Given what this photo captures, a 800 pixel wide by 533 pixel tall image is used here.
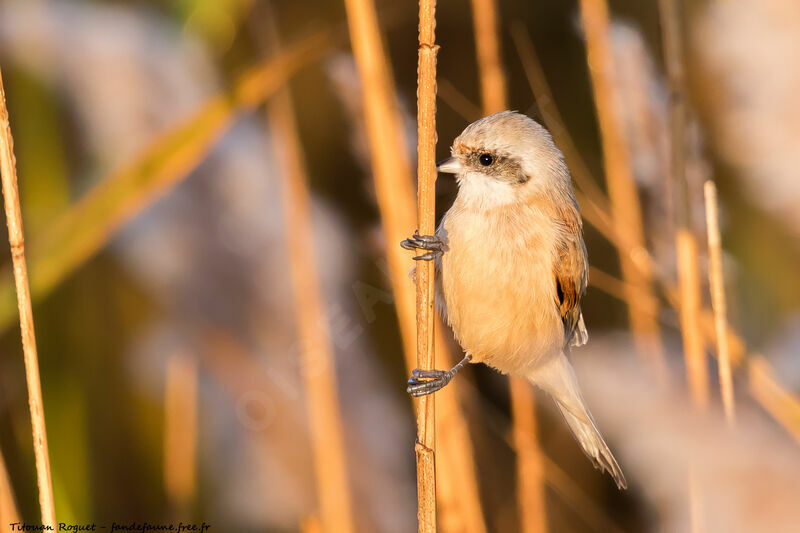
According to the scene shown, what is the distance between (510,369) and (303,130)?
1131 mm

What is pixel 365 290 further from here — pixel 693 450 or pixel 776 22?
pixel 776 22

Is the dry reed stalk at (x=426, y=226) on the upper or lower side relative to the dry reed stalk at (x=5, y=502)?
upper

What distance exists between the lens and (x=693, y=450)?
132 cm

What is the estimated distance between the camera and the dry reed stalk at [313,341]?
1721mm

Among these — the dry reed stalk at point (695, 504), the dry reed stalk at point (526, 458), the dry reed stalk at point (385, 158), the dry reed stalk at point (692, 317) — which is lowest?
the dry reed stalk at point (695, 504)

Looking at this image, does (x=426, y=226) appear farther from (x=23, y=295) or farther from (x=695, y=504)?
(x=695, y=504)

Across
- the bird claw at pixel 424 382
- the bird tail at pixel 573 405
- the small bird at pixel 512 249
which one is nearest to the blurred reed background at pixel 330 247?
the bird tail at pixel 573 405

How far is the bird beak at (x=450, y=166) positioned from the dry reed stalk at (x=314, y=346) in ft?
2.12

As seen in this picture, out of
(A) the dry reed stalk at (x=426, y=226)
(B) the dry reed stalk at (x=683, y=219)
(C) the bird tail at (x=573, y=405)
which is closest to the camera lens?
(A) the dry reed stalk at (x=426, y=226)

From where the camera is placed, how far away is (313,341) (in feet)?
5.83

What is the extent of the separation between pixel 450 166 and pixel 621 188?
783 mm

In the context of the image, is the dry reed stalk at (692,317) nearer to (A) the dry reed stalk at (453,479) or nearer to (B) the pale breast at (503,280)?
(B) the pale breast at (503,280)

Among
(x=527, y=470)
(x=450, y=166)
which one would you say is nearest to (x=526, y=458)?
(x=527, y=470)

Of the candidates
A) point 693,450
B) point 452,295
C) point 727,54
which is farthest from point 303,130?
point 693,450
